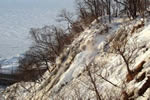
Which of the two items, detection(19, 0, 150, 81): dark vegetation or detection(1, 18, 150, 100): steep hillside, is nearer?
detection(1, 18, 150, 100): steep hillside

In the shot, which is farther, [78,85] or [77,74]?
[77,74]

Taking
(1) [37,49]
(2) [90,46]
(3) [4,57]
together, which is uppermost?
(2) [90,46]

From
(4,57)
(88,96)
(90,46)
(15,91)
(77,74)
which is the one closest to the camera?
(88,96)

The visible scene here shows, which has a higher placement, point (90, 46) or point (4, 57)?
point (90, 46)

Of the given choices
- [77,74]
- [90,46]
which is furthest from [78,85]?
[90,46]

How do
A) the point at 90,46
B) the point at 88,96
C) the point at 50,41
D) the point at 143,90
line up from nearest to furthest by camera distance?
the point at 143,90
the point at 88,96
the point at 90,46
the point at 50,41

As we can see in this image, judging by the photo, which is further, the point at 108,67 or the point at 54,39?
the point at 54,39

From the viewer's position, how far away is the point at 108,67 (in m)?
12.2

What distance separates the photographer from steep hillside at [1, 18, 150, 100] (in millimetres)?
8312

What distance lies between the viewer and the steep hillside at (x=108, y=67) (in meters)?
8.31

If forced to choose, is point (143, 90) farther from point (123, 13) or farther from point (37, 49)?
point (37, 49)

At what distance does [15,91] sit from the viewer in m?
23.3

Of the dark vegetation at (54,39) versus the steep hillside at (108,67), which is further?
the dark vegetation at (54,39)

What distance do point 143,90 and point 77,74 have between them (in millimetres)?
7347
